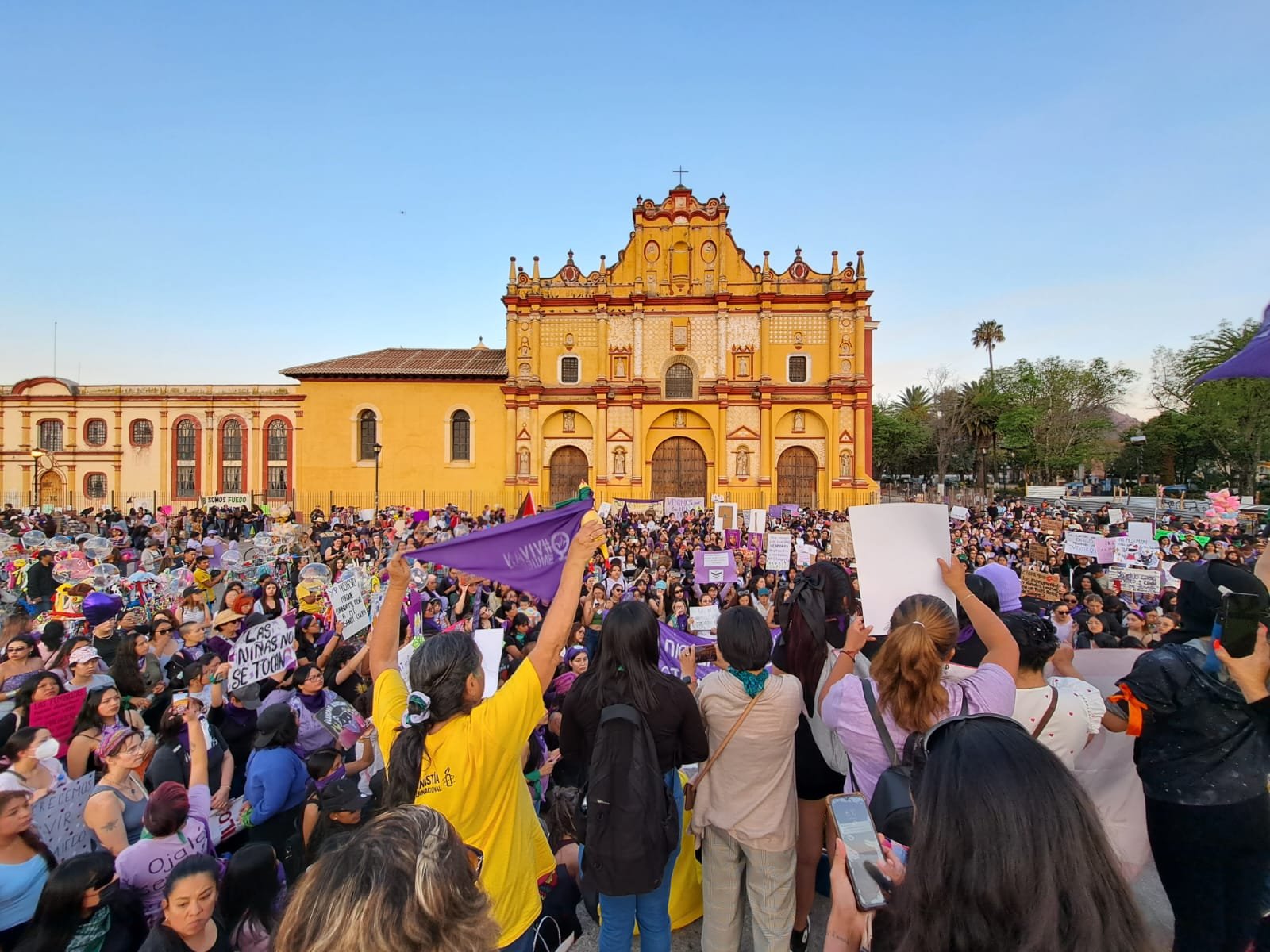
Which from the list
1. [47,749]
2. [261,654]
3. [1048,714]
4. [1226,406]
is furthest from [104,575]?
[1226,406]

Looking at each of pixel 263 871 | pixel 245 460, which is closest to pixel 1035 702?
pixel 263 871

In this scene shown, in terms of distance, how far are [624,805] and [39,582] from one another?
12.8 metres

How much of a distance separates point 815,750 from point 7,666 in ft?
22.4

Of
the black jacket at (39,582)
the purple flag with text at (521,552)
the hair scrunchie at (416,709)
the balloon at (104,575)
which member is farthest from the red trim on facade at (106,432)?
the hair scrunchie at (416,709)

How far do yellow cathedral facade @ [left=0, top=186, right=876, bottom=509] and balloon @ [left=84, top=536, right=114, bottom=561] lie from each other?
20.4 metres

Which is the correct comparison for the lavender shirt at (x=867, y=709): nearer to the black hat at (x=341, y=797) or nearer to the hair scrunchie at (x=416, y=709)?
the hair scrunchie at (x=416, y=709)

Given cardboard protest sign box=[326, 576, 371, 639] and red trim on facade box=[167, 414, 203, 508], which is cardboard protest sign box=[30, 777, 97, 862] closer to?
cardboard protest sign box=[326, 576, 371, 639]

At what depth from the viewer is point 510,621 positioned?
875 centimetres

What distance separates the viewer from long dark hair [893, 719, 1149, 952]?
1.15 metres

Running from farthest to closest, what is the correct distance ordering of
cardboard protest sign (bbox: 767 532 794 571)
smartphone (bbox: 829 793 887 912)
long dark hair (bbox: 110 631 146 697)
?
cardboard protest sign (bbox: 767 532 794 571) → long dark hair (bbox: 110 631 146 697) → smartphone (bbox: 829 793 887 912)

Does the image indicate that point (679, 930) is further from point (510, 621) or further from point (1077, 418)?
point (1077, 418)

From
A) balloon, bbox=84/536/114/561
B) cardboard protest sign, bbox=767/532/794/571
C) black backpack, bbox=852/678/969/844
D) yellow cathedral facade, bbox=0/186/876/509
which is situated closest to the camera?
black backpack, bbox=852/678/969/844

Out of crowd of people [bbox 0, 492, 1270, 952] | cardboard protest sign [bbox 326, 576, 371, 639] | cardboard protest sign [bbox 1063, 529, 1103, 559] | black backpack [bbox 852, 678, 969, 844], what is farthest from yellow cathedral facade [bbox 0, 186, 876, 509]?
black backpack [bbox 852, 678, 969, 844]

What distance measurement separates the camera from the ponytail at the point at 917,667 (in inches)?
100
